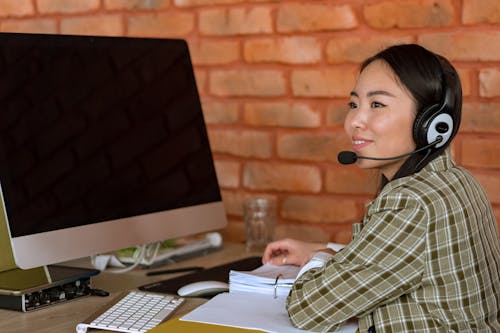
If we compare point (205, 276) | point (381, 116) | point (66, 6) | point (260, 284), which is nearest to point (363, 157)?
point (381, 116)

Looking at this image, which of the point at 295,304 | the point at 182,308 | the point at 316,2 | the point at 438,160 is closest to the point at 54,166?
the point at 182,308

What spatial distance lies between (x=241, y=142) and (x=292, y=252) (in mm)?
649

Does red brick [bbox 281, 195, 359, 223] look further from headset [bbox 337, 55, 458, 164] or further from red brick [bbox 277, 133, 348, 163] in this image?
headset [bbox 337, 55, 458, 164]

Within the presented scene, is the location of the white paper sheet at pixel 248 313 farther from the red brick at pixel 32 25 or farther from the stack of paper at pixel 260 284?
the red brick at pixel 32 25

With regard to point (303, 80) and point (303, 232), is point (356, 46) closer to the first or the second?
point (303, 80)

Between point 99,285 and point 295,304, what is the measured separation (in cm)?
56

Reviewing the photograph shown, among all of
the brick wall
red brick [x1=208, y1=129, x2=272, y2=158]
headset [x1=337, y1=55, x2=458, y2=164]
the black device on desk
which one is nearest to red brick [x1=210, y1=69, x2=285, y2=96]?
the brick wall

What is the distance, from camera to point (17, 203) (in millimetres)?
1511

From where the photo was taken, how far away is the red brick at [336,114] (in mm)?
2098

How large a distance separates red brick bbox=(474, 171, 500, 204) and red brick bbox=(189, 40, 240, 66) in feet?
2.53

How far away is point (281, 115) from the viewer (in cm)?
221

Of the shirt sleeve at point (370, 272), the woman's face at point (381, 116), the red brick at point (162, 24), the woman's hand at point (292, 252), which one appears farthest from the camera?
the red brick at point (162, 24)

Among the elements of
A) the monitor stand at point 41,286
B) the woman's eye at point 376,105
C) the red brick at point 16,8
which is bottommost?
the monitor stand at point 41,286

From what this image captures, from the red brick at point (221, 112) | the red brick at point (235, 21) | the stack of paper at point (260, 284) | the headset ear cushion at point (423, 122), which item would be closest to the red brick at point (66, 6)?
the red brick at point (235, 21)
